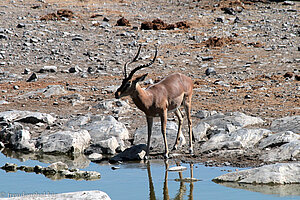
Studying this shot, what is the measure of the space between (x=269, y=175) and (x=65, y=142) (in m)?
5.96

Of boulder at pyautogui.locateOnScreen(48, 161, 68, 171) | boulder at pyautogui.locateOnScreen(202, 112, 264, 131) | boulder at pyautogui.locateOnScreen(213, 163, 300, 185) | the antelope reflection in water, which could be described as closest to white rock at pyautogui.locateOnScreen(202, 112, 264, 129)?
boulder at pyautogui.locateOnScreen(202, 112, 264, 131)

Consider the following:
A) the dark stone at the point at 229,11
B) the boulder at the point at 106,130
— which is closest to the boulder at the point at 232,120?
the boulder at the point at 106,130

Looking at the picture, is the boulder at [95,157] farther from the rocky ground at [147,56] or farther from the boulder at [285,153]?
the boulder at [285,153]

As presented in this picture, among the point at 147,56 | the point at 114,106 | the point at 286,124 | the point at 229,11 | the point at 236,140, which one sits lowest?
the point at 114,106

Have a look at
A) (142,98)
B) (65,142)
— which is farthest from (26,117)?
(142,98)

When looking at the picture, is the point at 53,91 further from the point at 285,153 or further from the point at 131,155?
the point at 285,153

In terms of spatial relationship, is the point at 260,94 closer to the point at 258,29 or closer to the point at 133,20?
the point at 258,29

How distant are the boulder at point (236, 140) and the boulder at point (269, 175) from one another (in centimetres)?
242

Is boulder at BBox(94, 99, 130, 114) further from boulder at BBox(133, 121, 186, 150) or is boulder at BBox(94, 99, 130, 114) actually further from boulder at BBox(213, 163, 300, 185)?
boulder at BBox(213, 163, 300, 185)

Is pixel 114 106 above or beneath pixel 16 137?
above

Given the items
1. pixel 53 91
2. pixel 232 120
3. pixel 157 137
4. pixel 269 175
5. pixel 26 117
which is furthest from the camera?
pixel 53 91

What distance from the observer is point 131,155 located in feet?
41.8

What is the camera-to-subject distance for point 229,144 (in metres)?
13.0

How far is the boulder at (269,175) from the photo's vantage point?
33.2 ft
